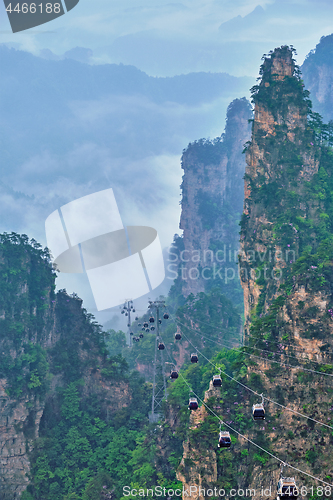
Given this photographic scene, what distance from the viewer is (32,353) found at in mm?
38688

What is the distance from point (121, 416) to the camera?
39969 millimetres

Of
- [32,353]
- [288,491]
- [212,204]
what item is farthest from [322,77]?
[288,491]

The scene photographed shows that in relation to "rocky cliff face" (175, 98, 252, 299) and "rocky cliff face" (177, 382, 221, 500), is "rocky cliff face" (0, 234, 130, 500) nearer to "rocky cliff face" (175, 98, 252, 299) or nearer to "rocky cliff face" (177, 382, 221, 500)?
"rocky cliff face" (177, 382, 221, 500)

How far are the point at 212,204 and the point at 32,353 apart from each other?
1828 inches

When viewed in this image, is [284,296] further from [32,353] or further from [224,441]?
[32,353]

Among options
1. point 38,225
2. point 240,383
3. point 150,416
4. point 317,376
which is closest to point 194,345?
point 150,416

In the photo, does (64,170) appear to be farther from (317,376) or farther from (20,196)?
(317,376)

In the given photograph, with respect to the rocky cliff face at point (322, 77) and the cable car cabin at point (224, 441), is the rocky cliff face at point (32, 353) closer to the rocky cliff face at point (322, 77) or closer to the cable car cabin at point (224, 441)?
the cable car cabin at point (224, 441)

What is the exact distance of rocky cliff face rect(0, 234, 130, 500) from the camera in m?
36.1

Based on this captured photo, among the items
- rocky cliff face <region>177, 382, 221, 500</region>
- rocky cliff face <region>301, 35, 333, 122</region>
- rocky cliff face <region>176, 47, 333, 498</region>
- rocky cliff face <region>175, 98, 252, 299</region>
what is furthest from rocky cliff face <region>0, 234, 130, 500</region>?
rocky cliff face <region>301, 35, 333, 122</region>

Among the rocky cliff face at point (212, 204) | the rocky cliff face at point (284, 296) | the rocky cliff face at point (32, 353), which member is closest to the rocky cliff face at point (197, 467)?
the rocky cliff face at point (284, 296)

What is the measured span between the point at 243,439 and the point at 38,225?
5515 inches

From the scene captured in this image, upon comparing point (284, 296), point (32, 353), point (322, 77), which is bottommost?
point (32, 353)

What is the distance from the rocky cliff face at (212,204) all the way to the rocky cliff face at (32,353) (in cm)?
3447
